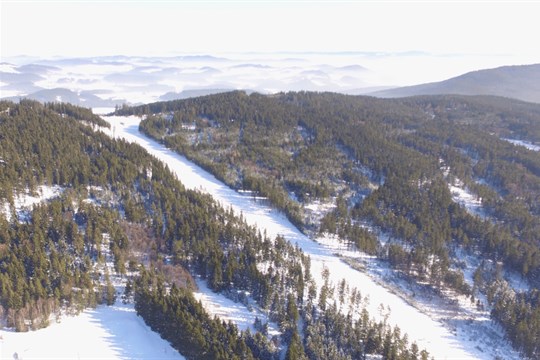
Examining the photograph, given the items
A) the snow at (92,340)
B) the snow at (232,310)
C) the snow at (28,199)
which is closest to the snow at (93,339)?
the snow at (92,340)

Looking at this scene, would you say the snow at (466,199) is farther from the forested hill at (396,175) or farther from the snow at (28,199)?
the snow at (28,199)

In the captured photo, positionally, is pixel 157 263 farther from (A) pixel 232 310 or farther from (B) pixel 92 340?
(B) pixel 92 340

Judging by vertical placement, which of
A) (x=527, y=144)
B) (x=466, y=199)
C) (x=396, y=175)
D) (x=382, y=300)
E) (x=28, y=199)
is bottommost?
(x=382, y=300)

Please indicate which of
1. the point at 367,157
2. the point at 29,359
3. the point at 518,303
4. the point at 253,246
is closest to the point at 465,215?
the point at 518,303

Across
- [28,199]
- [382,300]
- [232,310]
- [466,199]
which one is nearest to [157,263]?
[232,310]

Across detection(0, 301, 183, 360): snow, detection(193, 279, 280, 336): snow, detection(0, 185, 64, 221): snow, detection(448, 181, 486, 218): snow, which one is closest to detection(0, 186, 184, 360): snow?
detection(0, 301, 183, 360): snow

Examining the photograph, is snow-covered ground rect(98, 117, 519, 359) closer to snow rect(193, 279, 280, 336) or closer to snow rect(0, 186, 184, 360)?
snow rect(193, 279, 280, 336)

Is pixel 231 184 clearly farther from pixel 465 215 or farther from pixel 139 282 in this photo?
pixel 465 215
